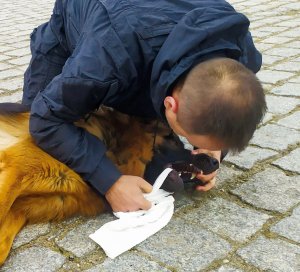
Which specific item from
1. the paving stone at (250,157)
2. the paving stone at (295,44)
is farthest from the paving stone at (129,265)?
the paving stone at (295,44)

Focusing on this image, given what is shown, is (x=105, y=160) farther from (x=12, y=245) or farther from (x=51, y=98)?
(x=12, y=245)

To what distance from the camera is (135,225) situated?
2.26 meters

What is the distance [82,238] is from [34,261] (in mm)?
234

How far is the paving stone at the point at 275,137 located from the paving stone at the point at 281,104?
28 cm

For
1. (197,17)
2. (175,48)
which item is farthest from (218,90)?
(197,17)

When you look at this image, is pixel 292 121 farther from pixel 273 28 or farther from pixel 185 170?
pixel 273 28

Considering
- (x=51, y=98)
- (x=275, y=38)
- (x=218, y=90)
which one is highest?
(x=218, y=90)

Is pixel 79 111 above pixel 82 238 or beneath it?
above

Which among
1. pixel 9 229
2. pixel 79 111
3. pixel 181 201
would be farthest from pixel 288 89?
pixel 9 229

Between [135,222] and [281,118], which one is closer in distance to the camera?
[135,222]

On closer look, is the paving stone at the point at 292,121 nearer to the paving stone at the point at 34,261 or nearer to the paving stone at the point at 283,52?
the paving stone at the point at 283,52

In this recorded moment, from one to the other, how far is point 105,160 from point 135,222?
312 mm

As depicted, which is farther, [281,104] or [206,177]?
[281,104]

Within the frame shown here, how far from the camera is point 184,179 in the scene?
258 centimetres
